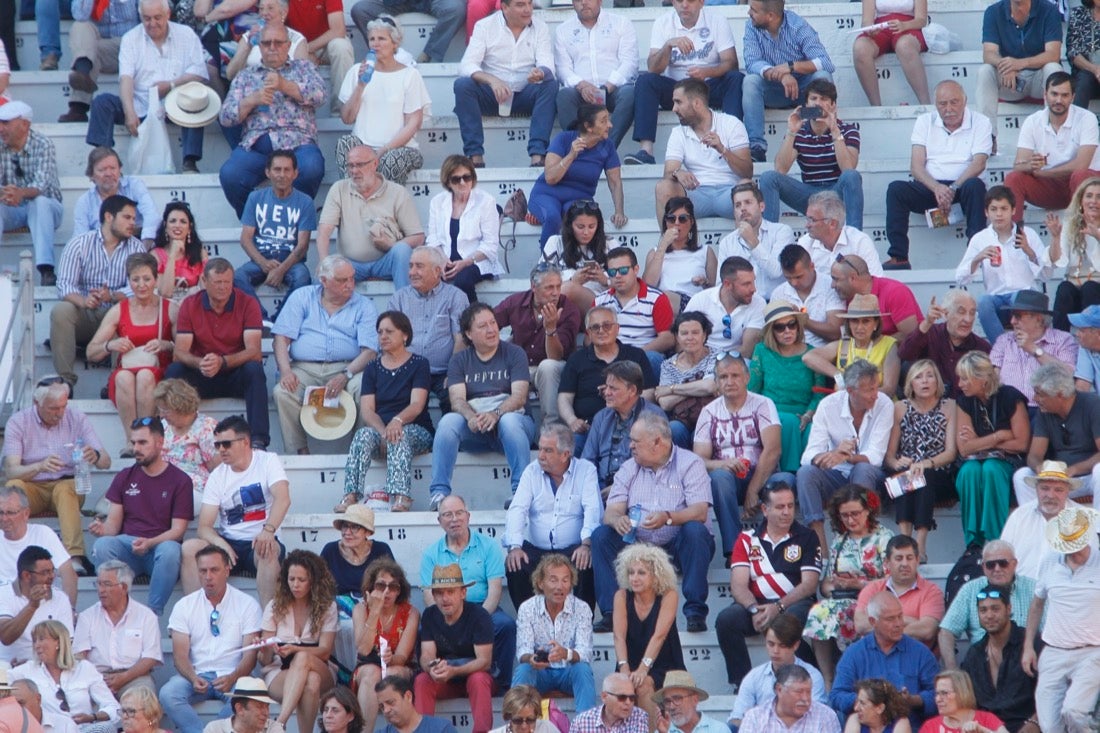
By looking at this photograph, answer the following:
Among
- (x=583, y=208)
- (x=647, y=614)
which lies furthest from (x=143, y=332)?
(x=647, y=614)

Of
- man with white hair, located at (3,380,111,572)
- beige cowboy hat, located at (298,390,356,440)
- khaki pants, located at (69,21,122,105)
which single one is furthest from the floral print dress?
khaki pants, located at (69,21,122,105)

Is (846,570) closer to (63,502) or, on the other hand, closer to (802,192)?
(802,192)

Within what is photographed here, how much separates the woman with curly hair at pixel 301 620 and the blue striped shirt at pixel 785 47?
5.14 m

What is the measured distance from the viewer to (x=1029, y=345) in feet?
37.7

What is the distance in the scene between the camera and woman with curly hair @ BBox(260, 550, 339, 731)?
1047 cm

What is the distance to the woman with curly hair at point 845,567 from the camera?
10273 mm

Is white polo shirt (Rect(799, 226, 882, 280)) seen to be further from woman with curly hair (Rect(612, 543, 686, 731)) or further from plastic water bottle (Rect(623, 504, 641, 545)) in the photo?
woman with curly hair (Rect(612, 543, 686, 731))

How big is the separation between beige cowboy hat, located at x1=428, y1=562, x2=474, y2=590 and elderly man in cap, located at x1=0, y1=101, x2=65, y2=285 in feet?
13.3

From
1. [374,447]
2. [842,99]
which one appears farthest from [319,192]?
[842,99]

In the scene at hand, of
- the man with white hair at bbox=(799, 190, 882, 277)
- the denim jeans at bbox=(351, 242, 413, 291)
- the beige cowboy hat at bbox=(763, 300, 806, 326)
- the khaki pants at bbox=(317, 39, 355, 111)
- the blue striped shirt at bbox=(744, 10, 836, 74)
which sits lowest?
the denim jeans at bbox=(351, 242, 413, 291)

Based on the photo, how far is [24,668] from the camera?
10.3m

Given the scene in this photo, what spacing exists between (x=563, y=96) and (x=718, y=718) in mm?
4924

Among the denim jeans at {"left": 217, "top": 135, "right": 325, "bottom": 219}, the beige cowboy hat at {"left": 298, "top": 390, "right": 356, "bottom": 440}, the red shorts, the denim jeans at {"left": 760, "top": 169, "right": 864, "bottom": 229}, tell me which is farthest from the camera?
the red shorts

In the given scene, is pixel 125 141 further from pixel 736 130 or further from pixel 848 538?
pixel 848 538
